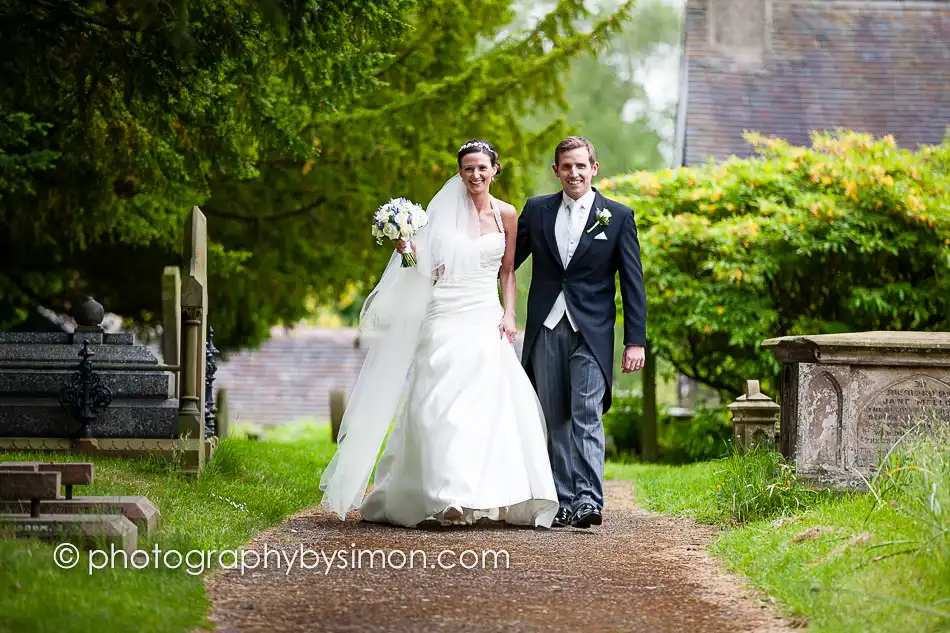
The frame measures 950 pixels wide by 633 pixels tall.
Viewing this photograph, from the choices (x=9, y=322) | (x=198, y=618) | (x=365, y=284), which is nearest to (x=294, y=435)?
(x=365, y=284)

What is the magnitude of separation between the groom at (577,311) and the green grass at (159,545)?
1935mm

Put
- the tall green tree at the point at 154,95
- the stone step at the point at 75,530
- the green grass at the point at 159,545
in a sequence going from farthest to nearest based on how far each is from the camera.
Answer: the tall green tree at the point at 154,95 < the stone step at the point at 75,530 < the green grass at the point at 159,545

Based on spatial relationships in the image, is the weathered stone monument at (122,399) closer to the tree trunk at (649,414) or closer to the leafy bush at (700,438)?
the leafy bush at (700,438)

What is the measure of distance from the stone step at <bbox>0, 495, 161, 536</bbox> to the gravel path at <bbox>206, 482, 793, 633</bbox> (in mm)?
618

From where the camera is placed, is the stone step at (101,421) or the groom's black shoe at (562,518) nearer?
the groom's black shoe at (562,518)

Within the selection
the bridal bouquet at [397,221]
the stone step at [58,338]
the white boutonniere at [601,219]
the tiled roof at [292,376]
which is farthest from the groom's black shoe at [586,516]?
the tiled roof at [292,376]

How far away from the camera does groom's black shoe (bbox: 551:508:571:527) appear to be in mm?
7648

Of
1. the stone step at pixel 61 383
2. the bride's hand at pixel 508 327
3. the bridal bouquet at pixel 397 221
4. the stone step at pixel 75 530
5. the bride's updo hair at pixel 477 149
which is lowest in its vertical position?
the stone step at pixel 75 530

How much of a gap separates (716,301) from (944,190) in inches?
117

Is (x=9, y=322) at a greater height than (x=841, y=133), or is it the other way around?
(x=841, y=133)

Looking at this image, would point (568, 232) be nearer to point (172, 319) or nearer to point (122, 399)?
Result: point (122, 399)

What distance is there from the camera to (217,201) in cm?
1532

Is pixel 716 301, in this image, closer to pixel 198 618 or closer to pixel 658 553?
pixel 658 553

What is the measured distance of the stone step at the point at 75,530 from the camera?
5.34 meters
